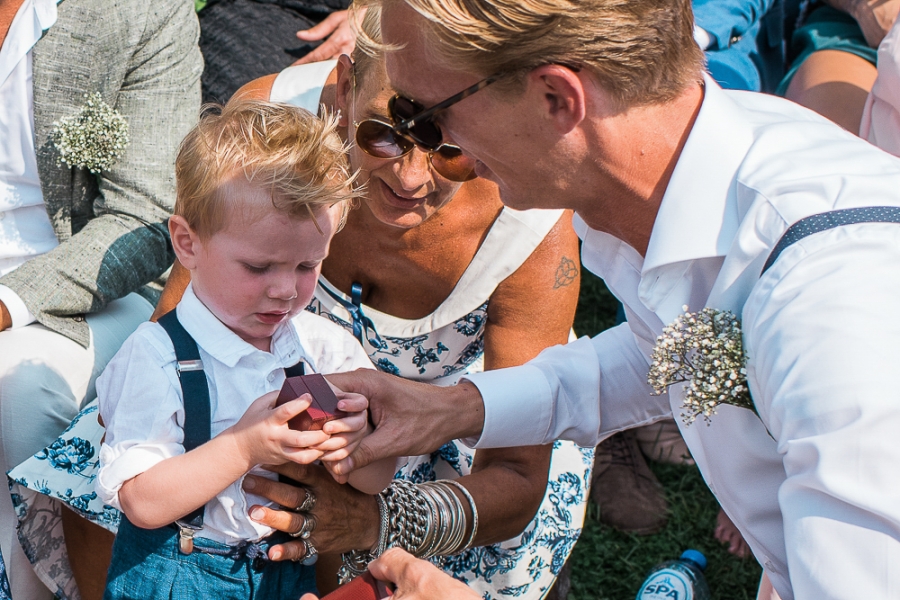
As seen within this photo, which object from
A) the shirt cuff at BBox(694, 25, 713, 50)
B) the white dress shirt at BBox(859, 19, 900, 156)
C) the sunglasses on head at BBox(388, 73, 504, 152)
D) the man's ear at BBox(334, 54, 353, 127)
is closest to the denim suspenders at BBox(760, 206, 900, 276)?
the sunglasses on head at BBox(388, 73, 504, 152)

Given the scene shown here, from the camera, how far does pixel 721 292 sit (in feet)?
5.33

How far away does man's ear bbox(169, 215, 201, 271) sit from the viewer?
79.4 inches

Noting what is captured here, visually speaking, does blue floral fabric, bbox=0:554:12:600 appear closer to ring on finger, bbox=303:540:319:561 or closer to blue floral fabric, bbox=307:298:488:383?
ring on finger, bbox=303:540:319:561

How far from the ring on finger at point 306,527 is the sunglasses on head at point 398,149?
0.86 m

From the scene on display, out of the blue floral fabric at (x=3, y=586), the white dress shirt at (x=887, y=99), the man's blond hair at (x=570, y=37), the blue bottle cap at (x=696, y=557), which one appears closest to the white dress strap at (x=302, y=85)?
the man's blond hair at (x=570, y=37)

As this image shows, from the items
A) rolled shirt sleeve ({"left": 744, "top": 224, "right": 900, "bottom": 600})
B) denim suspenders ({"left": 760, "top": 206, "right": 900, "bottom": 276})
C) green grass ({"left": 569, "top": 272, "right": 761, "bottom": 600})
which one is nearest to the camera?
rolled shirt sleeve ({"left": 744, "top": 224, "right": 900, "bottom": 600})

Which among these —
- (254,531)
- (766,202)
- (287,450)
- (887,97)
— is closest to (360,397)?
(287,450)

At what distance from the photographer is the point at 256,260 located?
6.32 feet

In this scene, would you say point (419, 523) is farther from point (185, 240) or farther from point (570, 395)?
point (185, 240)

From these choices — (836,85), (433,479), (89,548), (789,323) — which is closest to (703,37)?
(836,85)

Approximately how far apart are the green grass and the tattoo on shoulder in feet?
4.09

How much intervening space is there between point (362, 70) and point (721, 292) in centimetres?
117

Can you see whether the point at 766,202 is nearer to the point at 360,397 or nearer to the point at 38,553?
the point at 360,397

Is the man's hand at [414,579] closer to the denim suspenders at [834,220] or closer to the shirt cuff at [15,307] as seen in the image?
the denim suspenders at [834,220]
